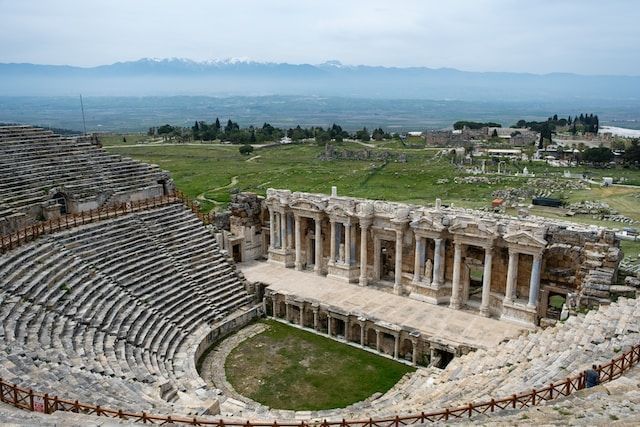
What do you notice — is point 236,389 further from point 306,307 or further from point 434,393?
point 434,393

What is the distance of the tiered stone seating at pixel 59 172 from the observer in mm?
28045

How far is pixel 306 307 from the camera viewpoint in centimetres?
2852

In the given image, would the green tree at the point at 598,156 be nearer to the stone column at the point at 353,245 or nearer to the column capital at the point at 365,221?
the stone column at the point at 353,245

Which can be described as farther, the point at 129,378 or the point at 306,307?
the point at 306,307

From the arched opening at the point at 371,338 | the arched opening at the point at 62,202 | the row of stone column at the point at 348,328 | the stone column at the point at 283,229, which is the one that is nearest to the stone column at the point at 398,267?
the arched opening at the point at 371,338

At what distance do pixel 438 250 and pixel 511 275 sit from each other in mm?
3900

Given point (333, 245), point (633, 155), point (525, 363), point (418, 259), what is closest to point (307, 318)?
point (333, 245)

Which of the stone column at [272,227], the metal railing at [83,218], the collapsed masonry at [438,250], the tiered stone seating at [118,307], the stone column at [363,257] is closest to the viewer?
the tiered stone seating at [118,307]

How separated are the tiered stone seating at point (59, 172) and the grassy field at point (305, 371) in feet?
41.8

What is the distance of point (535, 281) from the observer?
26.0 m

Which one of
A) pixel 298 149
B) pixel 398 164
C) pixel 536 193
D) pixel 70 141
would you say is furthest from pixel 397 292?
pixel 298 149

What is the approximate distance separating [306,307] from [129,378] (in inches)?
460

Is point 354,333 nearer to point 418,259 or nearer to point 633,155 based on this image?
point 418,259

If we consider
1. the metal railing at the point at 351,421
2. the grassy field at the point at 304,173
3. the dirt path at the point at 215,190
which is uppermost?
the metal railing at the point at 351,421
